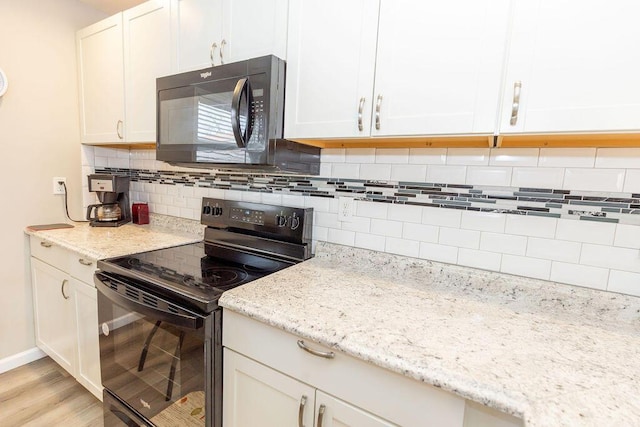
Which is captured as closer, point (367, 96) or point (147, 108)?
point (367, 96)

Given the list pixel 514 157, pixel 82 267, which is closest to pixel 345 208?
pixel 514 157

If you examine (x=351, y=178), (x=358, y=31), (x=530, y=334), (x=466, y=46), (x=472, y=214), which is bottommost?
(x=530, y=334)

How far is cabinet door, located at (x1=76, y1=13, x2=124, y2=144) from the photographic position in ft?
6.15

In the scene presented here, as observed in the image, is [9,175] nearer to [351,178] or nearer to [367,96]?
[351,178]

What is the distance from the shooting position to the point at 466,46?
0.93 meters

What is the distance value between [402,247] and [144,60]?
173 cm

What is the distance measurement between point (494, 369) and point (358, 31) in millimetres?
1105

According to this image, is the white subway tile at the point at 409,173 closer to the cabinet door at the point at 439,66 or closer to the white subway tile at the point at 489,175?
the white subway tile at the point at 489,175

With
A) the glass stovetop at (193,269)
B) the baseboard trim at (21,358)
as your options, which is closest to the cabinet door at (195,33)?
the glass stovetop at (193,269)

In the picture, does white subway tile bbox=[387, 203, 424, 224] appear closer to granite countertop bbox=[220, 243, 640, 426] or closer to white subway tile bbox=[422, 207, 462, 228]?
white subway tile bbox=[422, 207, 462, 228]

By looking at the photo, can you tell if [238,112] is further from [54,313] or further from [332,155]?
[54,313]

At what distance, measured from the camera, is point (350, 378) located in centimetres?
82

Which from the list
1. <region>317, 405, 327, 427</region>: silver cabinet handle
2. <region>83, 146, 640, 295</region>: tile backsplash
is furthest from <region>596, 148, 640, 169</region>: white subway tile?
<region>317, 405, 327, 427</region>: silver cabinet handle

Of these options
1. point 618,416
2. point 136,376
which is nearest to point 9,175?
point 136,376
